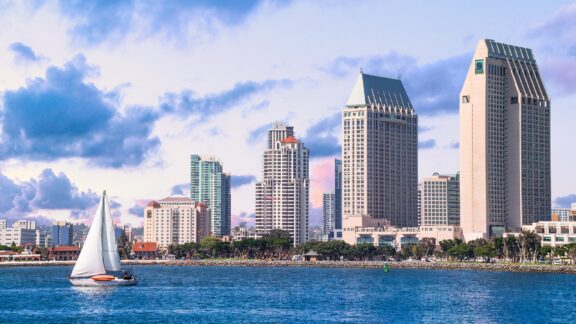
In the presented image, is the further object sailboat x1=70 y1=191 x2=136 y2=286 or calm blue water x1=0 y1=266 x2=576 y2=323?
sailboat x1=70 y1=191 x2=136 y2=286

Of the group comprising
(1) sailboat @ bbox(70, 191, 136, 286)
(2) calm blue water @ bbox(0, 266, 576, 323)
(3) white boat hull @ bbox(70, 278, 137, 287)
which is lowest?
(2) calm blue water @ bbox(0, 266, 576, 323)

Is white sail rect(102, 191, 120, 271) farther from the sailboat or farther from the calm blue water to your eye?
the calm blue water

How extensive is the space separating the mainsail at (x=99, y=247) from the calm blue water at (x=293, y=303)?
137 inches

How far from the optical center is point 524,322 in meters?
123

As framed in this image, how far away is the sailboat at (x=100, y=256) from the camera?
547 ft

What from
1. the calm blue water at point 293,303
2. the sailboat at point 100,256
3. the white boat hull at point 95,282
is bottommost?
the calm blue water at point 293,303

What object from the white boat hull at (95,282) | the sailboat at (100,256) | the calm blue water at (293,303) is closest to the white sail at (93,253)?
the sailboat at (100,256)

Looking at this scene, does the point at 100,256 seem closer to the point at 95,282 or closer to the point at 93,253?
the point at 93,253

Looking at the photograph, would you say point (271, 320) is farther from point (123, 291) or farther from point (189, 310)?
point (123, 291)

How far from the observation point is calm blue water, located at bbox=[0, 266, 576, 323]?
127 m

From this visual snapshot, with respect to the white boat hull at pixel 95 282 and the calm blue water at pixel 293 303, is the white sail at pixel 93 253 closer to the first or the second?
the white boat hull at pixel 95 282

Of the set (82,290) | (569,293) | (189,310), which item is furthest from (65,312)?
(569,293)

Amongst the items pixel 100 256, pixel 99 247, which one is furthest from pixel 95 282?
pixel 99 247

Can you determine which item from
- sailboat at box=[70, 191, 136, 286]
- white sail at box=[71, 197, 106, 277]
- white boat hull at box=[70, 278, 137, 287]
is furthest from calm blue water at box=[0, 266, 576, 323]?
white sail at box=[71, 197, 106, 277]
